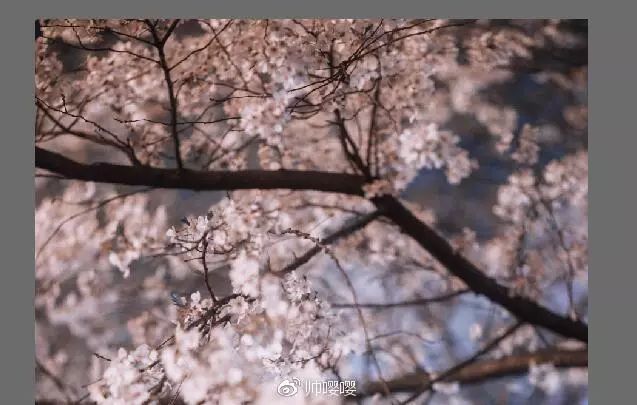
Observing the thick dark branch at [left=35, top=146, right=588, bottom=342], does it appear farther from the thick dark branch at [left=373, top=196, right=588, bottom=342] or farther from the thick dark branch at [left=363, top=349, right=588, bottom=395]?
the thick dark branch at [left=363, top=349, right=588, bottom=395]

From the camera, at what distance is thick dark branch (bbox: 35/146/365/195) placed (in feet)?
5.56

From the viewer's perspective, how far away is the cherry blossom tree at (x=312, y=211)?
1667 millimetres

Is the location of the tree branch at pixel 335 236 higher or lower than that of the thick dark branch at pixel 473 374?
higher

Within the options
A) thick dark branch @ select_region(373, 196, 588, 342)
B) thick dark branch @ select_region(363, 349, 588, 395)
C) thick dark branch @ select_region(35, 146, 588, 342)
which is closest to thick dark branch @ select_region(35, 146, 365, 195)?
thick dark branch @ select_region(35, 146, 588, 342)

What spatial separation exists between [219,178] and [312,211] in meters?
0.27

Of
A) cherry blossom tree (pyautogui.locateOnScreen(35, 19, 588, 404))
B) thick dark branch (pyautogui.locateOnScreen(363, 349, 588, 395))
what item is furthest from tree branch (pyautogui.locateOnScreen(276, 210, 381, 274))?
thick dark branch (pyautogui.locateOnScreen(363, 349, 588, 395))

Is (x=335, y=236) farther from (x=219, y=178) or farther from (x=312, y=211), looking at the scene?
(x=219, y=178)

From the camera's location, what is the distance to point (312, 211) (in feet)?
5.54

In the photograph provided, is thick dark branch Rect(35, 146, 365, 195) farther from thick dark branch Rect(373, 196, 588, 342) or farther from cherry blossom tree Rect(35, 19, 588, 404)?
thick dark branch Rect(373, 196, 588, 342)

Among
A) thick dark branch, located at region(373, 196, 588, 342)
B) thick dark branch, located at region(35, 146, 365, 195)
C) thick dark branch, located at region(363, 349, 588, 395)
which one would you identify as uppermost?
thick dark branch, located at region(35, 146, 365, 195)

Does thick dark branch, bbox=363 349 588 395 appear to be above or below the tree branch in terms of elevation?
below

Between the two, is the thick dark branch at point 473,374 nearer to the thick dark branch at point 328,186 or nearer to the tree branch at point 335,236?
the thick dark branch at point 328,186

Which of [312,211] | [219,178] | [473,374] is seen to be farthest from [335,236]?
[473,374]

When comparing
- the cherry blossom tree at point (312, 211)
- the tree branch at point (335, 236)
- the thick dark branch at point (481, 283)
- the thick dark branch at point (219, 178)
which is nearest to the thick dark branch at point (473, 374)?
the cherry blossom tree at point (312, 211)
